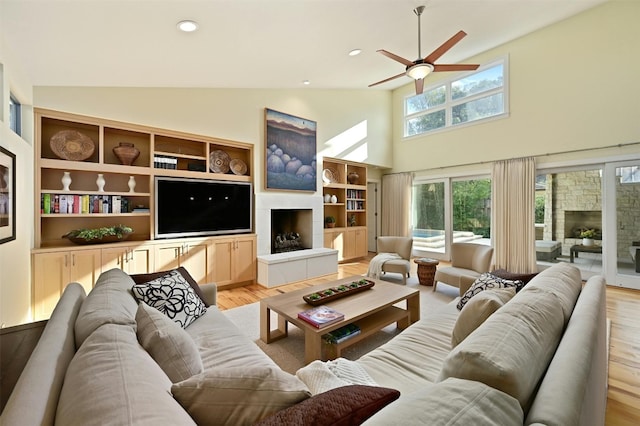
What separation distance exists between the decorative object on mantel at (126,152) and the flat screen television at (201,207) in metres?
0.37

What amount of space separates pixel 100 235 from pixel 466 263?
4.74 metres

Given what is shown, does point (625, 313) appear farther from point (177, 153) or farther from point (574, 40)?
point (177, 153)

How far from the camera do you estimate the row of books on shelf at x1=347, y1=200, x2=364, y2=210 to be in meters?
6.61

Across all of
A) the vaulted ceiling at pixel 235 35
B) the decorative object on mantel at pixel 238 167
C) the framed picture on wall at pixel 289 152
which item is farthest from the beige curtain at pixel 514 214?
the decorative object on mantel at pixel 238 167

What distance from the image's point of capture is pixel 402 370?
1.49 meters

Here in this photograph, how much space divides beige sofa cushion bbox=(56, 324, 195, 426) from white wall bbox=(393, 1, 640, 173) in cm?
623

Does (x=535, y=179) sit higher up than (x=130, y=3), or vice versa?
(x=130, y=3)

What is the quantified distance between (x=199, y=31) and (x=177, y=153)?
2107 mm

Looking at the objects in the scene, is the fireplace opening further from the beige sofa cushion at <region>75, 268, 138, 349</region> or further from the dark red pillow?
the beige sofa cushion at <region>75, 268, 138, 349</region>

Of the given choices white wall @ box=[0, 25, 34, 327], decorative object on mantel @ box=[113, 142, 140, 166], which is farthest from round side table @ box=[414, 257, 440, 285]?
white wall @ box=[0, 25, 34, 327]

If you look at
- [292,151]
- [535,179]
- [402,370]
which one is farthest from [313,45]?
[535,179]

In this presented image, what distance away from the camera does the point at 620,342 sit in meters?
2.58

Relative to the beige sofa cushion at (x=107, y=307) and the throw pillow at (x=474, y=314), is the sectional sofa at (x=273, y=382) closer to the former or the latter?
the beige sofa cushion at (x=107, y=307)

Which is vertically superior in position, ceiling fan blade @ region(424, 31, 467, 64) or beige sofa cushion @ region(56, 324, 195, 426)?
ceiling fan blade @ region(424, 31, 467, 64)
